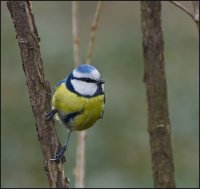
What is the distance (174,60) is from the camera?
6.27 m

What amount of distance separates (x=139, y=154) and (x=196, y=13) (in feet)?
8.05

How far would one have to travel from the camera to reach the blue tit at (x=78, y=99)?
2338 millimetres

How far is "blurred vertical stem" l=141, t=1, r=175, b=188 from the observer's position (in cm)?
259

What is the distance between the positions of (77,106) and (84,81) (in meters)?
0.09

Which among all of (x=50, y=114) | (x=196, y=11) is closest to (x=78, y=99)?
(x=50, y=114)

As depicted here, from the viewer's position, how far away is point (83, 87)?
2.35m

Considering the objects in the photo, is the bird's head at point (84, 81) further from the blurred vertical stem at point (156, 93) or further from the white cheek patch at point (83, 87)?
the blurred vertical stem at point (156, 93)

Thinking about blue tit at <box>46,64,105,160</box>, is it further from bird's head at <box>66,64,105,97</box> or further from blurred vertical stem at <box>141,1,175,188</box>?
blurred vertical stem at <box>141,1,175,188</box>

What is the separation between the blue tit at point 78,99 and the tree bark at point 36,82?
22 cm

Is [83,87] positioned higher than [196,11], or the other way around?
[196,11]

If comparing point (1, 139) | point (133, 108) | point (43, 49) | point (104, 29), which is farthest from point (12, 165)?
point (104, 29)

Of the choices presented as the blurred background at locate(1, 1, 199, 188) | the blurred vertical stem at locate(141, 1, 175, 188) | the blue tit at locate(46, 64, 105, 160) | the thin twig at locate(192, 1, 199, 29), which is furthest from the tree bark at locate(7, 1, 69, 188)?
the blurred background at locate(1, 1, 199, 188)

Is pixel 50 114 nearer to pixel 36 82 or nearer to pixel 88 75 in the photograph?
pixel 36 82

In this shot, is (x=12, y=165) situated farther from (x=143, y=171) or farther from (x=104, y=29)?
(x=104, y=29)
